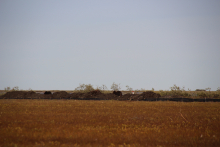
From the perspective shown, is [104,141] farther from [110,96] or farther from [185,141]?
[110,96]

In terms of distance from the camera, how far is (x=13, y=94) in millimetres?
42750

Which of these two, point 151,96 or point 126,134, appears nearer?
point 126,134

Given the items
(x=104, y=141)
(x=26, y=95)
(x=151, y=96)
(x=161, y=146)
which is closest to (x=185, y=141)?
(x=161, y=146)

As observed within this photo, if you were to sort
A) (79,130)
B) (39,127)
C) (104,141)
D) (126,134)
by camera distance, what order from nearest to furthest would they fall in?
(104,141) < (126,134) < (79,130) < (39,127)

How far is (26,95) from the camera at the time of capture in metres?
42.3

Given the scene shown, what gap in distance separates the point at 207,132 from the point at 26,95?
3722 cm

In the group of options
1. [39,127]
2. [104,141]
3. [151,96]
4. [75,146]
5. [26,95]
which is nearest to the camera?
[75,146]

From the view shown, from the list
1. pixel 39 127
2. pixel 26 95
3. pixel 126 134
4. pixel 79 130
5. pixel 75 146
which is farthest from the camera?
pixel 26 95

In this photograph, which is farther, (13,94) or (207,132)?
(13,94)

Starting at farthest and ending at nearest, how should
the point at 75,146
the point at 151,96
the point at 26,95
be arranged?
1. the point at 26,95
2. the point at 151,96
3. the point at 75,146

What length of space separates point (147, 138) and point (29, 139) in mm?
5273

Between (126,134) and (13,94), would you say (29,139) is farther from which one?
(13,94)

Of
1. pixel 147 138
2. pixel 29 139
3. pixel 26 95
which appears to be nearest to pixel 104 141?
pixel 147 138

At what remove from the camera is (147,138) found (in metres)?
10.2
